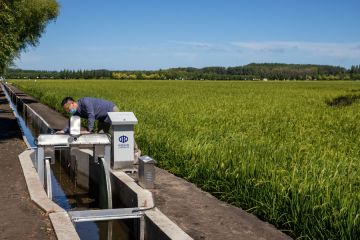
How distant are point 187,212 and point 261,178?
4.39 ft

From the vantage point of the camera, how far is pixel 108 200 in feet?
27.1

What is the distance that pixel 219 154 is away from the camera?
8891 millimetres

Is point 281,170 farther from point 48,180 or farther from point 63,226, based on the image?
point 48,180

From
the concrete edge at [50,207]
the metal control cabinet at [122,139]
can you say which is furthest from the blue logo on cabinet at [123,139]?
the concrete edge at [50,207]

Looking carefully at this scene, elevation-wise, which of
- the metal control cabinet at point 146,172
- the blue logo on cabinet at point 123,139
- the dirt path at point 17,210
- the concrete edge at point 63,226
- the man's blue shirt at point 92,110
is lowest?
the dirt path at point 17,210

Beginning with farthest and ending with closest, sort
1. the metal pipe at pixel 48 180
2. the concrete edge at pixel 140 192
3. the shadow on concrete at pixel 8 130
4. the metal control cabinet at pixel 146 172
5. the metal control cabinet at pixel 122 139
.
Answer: the shadow on concrete at pixel 8 130 < the metal control cabinet at pixel 122 139 < the metal pipe at pixel 48 180 < the metal control cabinet at pixel 146 172 < the concrete edge at pixel 140 192

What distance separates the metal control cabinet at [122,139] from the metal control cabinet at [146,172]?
1.13 meters

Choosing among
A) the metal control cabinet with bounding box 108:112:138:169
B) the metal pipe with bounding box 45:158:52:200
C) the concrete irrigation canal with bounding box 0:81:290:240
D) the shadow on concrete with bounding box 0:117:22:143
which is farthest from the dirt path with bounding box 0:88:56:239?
the shadow on concrete with bounding box 0:117:22:143

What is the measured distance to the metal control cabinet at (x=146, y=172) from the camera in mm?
7793

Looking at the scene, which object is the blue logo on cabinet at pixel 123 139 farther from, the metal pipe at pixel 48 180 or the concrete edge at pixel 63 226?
the concrete edge at pixel 63 226

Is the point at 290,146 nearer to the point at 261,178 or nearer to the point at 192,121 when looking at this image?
the point at 261,178

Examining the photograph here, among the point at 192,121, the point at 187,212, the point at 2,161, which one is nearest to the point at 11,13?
the point at 2,161

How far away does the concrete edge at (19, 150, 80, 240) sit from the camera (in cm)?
564

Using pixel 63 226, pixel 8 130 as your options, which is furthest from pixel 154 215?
pixel 8 130
